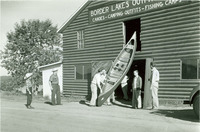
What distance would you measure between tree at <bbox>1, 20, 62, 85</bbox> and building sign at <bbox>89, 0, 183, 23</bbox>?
1996 cm

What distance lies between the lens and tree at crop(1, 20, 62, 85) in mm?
37688

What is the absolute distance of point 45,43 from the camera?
4284 centimetres

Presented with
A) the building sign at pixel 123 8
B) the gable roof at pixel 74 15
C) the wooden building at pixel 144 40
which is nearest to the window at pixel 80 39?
the wooden building at pixel 144 40

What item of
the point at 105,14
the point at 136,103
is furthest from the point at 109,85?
the point at 105,14

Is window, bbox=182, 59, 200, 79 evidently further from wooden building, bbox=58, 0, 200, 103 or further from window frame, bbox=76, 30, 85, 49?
window frame, bbox=76, 30, 85, 49

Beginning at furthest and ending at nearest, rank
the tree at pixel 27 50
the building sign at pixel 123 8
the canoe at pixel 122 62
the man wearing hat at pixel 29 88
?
the tree at pixel 27 50, the canoe at pixel 122 62, the building sign at pixel 123 8, the man wearing hat at pixel 29 88

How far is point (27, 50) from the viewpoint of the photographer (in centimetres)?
3912

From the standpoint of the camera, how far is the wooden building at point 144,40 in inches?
503

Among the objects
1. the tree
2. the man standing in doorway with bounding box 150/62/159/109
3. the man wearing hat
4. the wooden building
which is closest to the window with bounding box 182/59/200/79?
the wooden building

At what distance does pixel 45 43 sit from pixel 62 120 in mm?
34926

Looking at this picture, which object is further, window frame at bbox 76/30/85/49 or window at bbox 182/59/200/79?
window frame at bbox 76/30/85/49

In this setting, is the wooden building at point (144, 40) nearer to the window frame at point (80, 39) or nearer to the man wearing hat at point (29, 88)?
the window frame at point (80, 39)

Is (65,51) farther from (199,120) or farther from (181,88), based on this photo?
(199,120)

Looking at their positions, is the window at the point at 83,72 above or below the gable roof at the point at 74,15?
below
